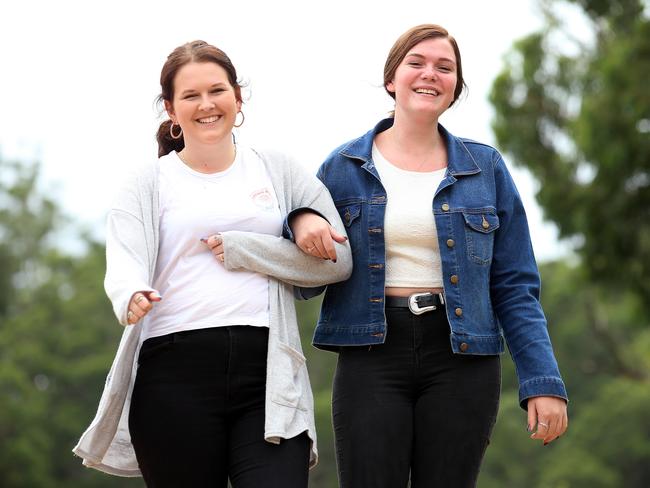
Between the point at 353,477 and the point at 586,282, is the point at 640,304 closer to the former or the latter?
the point at 586,282

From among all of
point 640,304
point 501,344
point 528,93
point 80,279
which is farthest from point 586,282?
point 80,279

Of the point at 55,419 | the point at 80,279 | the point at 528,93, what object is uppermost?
the point at 528,93

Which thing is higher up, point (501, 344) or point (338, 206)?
point (338, 206)

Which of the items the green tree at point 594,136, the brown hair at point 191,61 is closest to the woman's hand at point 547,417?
the brown hair at point 191,61

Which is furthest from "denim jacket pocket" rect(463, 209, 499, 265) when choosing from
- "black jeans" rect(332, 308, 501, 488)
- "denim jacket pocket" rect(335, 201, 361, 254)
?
"denim jacket pocket" rect(335, 201, 361, 254)

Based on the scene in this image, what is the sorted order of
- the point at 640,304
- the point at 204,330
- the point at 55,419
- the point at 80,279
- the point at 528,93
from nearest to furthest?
the point at 204,330
the point at 640,304
the point at 528,93
the point at 55,419
the point at 80,279

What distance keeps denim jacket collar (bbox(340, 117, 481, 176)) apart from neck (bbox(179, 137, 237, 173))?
0.45 meters

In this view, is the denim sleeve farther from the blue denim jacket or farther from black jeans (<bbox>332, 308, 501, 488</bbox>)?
black jeans (<bbox>332, 308, 501, 488</bbox>)

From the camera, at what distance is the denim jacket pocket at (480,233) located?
4324 mm

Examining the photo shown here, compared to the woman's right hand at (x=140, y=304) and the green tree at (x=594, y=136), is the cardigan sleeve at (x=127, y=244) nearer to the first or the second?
the woman's right hand at (x=140, y=304)

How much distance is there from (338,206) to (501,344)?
72 centimetres

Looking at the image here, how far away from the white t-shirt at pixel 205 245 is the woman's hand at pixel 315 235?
0.12 meters

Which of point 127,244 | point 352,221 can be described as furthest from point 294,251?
point 127,244

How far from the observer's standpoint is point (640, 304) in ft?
53.2
